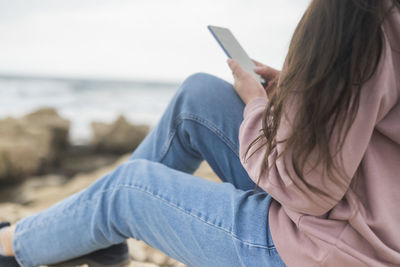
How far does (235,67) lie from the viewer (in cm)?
92

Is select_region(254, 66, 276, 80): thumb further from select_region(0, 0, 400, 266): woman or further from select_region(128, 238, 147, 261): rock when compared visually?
select_region(128, 238, 147, 261): rock

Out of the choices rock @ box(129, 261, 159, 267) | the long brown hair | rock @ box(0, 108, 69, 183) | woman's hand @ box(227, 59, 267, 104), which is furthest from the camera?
rock @ box(0, 108, 69, 183)

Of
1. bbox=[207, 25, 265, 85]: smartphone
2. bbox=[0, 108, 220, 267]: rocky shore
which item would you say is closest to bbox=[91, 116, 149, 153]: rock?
bbox=[0, 108, 220, 267]: rocky shore

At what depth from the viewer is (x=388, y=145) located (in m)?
0.56

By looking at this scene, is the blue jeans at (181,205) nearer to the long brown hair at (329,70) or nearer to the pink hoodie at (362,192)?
the pink hoodie at (362,192)

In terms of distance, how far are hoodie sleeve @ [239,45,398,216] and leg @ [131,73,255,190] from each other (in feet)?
0.83

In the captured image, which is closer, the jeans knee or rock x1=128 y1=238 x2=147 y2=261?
the jeans knee

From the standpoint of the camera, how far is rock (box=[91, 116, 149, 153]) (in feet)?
14.6

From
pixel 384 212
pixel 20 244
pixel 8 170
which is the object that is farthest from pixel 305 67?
pixel 8 170

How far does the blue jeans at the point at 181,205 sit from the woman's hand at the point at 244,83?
56 millimetres

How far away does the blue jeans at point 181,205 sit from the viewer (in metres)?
0.72

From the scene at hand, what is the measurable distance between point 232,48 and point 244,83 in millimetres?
144

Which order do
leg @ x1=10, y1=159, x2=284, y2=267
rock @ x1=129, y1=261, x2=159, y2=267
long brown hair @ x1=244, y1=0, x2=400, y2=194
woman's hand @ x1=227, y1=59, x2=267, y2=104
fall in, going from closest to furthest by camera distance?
1. long brown hair @ x1=244, y1=0, x2=400, y2=194
2. leg @ x1=10, y1=159, x2=284, y2=267
3. woman's hand @ x1=227, y1=59, x2=267, y2=104
4. rock @ x1=129, y1=261, x2=159, y2=267

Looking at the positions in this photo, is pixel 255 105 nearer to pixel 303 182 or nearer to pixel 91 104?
pixel 303 182
